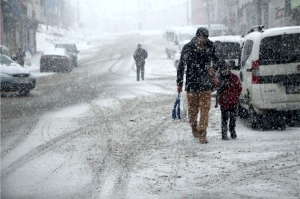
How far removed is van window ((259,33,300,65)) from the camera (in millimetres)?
9359

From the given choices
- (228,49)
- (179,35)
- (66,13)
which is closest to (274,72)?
(228,49)

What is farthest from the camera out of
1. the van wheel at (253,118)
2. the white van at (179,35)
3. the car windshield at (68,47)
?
the car windshield at (68,47)

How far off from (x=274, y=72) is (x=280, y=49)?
46 cm

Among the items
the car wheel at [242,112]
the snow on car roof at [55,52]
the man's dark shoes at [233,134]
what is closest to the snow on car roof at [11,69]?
the car wheel at [242,112]

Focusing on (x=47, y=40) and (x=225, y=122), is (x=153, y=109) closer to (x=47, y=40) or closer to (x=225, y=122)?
(x=225, y=122)

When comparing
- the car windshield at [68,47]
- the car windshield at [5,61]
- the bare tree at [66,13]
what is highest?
the bare tree at [66,13]

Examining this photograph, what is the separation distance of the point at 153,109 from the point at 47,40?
51.0m

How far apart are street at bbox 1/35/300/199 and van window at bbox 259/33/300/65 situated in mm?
1274

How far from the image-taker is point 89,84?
72.3ft

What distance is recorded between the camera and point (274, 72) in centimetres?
934

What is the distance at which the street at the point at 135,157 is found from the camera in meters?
5.83

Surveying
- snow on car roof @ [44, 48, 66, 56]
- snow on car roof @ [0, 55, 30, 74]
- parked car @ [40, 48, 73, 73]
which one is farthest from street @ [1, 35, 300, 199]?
snow on car roof @ [44, 48, 66, 56]

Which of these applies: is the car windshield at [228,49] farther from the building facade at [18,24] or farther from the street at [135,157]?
the building facade at [18,24]

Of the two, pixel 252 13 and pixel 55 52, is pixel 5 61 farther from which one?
pixel 252 13
